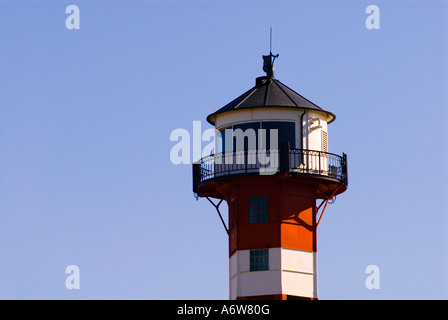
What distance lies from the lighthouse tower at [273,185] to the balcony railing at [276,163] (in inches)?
1.9

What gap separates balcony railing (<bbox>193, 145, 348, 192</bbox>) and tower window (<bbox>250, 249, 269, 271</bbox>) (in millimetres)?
3957

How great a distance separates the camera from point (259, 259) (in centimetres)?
7706

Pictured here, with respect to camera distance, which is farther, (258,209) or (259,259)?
(258,209)

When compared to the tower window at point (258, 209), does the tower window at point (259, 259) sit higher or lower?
lower

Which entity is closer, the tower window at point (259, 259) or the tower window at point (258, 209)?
the tower window at point (259, 259)

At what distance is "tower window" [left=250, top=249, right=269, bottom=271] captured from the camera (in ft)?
252

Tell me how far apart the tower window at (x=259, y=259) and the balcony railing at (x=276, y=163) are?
13.0 ft

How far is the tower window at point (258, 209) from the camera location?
3061 inches

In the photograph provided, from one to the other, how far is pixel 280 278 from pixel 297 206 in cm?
400

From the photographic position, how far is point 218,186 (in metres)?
78.6

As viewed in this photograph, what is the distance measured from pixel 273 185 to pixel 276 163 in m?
1.38

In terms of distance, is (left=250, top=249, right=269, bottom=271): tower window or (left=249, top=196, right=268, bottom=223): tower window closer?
(left=250, top=249, right=269, bottom=271): tower window
